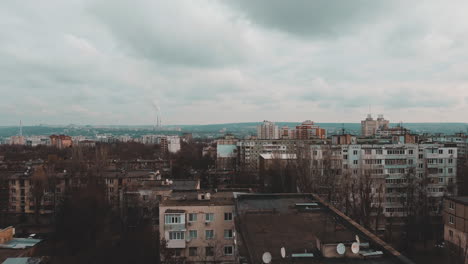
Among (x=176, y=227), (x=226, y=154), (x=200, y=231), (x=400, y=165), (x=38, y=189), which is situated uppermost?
(x=400, y=165)

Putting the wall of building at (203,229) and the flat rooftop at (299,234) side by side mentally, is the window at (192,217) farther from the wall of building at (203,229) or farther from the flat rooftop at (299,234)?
the flat rooftop at (299,234)

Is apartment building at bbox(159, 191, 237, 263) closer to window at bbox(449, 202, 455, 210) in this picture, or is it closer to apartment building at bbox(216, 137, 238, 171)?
window at bbox(449, 202, 455, 210)

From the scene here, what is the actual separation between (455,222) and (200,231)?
31.8 feet

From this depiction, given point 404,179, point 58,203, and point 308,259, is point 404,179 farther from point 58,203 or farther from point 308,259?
point 58,203

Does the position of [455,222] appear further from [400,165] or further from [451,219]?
[400,165]

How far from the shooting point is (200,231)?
12.1m

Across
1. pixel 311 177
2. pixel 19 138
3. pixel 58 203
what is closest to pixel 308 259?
pixel 311 177

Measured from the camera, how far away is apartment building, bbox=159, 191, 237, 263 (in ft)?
38.7

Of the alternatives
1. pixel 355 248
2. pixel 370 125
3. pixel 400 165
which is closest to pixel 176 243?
pixel 355 248

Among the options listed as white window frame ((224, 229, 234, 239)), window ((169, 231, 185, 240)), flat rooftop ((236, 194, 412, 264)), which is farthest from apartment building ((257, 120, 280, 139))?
flat rooftop ((236, 194, 412, 264))

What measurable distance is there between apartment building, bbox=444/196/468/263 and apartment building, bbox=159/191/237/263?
806 centimetres

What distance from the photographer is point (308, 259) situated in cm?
564

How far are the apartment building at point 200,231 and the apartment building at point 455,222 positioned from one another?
806 centimetres

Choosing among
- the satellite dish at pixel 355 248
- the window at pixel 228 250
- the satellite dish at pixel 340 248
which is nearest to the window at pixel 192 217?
the window at pixel 228 250
